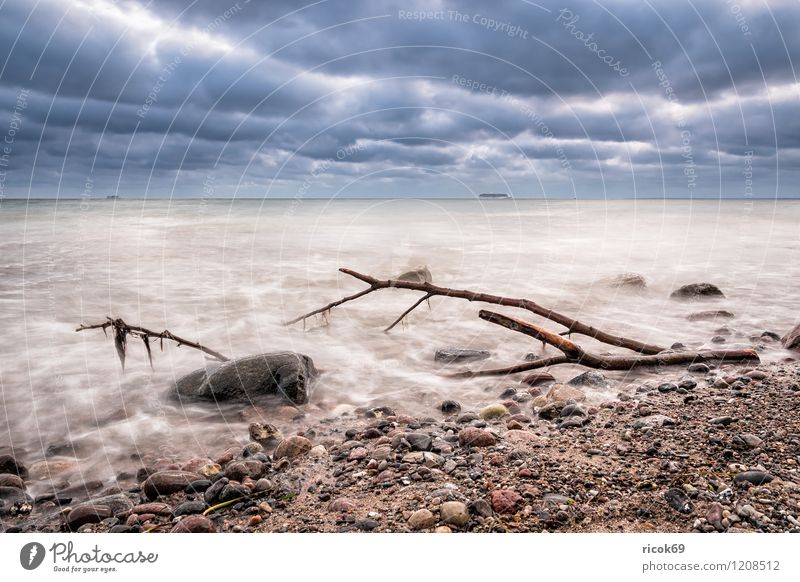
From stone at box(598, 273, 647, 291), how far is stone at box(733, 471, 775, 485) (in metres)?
9.79

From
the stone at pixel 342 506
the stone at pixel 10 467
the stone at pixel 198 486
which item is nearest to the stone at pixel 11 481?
the stone at pixel 10 467

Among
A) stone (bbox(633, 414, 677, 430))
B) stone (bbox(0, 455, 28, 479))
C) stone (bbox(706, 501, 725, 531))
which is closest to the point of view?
stone (bbox(706, 501, 725, 531))

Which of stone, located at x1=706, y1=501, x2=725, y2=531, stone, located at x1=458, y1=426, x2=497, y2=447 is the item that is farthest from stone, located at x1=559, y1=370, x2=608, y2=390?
stone, located at x1=706, y1=501, x2=725, y2=531

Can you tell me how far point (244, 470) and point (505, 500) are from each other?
2.00 m

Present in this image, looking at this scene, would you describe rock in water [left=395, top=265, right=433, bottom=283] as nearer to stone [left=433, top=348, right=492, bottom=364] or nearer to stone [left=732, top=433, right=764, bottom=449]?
stone [left=433, top=348, right=492, bottom=364]

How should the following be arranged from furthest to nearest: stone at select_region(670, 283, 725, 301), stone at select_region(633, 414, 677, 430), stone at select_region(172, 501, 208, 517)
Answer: stone at select_region(670, 283, 725, 301) < stone at select_region(633, 414, 677, 430) < stone at select_region(172, 501, 208, 517)

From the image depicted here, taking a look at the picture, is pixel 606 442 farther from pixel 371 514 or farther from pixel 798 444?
pixel 371 514

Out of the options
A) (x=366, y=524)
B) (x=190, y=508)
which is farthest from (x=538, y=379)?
(x=190, y=508)

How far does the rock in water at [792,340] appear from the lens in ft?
22.2

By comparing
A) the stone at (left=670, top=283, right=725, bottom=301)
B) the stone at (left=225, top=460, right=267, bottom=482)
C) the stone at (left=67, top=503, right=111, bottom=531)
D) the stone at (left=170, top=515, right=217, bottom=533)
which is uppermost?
the stone at (left=670, top=283, right=725, bottom=301)

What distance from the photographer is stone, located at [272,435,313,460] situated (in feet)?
13.7

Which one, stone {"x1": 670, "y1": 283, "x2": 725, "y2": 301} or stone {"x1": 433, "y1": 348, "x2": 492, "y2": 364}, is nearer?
stone {"x1": 433, "y1": 348, "x2": 492, "y2": 364}

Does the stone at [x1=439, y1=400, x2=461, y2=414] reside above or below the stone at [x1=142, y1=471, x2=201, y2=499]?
above
